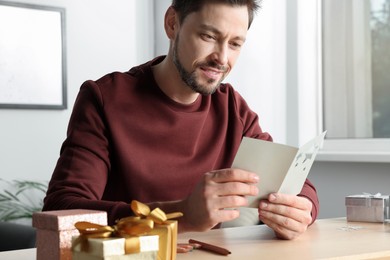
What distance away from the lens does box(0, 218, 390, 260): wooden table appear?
1608 mm

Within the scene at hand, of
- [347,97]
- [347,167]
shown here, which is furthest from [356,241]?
[347,97]

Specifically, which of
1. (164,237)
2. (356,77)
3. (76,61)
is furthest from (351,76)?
(164,237)

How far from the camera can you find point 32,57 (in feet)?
14.2

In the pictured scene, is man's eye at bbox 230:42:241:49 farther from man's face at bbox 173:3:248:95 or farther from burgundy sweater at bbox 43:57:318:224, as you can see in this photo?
burgundy sweater at bbox 43:57:318:224

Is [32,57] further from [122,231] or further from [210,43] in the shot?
[122,231]

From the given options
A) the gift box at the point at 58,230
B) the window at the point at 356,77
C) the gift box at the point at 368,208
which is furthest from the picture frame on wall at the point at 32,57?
the gift box at the point at 58,230

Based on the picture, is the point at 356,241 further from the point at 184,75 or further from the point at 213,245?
the point at 184,75

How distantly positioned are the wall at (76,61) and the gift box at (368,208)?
2492 millimetres

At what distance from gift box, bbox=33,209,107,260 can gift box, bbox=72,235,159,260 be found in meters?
0.07

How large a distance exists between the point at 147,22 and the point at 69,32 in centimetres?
62

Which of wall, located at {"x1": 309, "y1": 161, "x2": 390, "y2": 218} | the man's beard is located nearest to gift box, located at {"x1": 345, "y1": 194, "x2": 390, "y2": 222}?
the man's beard

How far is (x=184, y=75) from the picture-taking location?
90.7 inches

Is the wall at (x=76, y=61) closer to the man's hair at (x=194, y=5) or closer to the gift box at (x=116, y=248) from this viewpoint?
the man's hair at (x=194, y=5)

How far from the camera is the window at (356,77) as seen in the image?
392 centimetres
